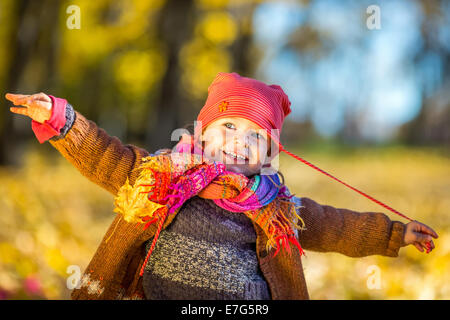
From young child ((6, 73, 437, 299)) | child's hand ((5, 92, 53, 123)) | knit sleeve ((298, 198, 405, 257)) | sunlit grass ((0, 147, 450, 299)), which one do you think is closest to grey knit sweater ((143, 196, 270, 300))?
young child ((6, 73, 437, 299))

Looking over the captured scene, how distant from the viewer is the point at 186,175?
202 centimetres

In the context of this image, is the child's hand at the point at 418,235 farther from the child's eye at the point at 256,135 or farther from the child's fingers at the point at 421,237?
the child's eye at the point at 256,135

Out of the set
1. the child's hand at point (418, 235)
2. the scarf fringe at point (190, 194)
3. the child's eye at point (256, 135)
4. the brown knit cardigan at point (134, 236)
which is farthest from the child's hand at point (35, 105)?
the child's hand at point (418, 235)

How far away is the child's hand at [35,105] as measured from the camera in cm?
179

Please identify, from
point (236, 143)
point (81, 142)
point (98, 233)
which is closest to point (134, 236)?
point (81, 142)

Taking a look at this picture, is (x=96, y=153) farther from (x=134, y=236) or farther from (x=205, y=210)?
(x=205, y=210)

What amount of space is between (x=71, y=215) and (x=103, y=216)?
1.51 feet

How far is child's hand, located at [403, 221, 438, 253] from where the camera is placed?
224 centimetres

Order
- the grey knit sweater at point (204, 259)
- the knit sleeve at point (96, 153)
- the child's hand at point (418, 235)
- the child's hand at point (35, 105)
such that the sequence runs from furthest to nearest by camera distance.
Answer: the child's hand at point (418, 235), the grey knit sweater at point (204, 259), the knit sleeve at point (96, 153), the child's hand at point (35, 105)

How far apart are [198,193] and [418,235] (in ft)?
3.82

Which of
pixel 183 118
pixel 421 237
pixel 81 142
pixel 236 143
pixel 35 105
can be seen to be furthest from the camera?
pixel 183 118

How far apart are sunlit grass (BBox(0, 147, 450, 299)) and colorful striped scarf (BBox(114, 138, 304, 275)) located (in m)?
0.50

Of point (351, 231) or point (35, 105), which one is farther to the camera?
point (351, 231)

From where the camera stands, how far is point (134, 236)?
2092 mm
